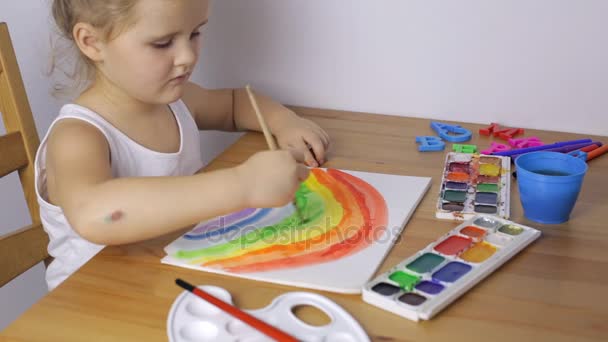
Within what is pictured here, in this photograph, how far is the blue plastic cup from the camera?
0.69m

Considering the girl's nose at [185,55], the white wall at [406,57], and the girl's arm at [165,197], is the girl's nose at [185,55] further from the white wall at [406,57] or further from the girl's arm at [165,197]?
the white wall at [406,57]

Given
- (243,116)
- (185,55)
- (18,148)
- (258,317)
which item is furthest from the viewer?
(243,116)

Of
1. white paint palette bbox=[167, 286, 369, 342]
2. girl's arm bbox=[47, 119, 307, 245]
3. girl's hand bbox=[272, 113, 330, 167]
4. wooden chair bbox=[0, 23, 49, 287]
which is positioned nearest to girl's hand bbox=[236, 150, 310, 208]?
girl's arm bbox=[47, 119, 307, 245]

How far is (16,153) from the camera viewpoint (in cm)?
87

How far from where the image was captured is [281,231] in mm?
690

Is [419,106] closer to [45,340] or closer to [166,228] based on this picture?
[166,228]

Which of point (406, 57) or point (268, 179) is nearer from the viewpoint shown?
point (268, 179)

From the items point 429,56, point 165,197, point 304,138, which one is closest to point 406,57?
point 429,56

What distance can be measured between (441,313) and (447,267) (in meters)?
0.07

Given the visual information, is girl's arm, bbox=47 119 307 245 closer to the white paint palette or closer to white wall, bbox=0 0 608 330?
the white paint palette

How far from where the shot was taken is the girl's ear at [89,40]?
0.76m

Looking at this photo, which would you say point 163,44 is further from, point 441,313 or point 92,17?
point 441,313

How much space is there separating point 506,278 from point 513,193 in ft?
0.67

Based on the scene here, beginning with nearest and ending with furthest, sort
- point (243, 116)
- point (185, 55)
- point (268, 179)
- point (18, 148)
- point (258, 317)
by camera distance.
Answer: point (258, 317), point (268, 179), point (185, 55), point (18, 148), point (243, 116)
